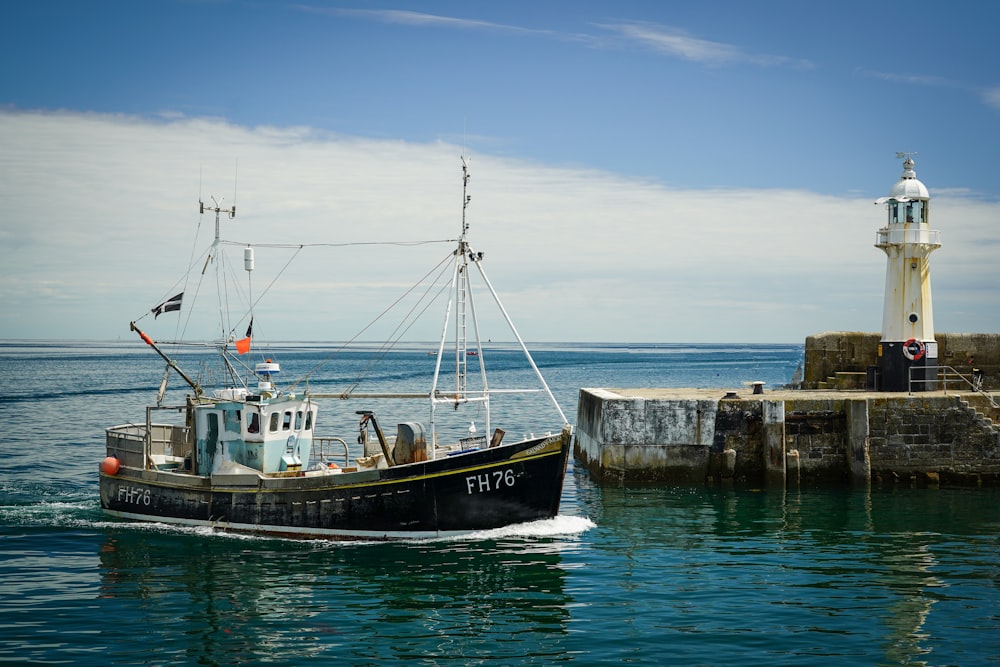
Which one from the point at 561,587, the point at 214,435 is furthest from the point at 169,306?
the point at 561,587

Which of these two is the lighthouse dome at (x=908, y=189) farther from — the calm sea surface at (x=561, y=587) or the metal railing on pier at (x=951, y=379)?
the calm sea surface at (x=561, y=587)

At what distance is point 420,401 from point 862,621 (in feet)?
156

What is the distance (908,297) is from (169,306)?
23.7 metres

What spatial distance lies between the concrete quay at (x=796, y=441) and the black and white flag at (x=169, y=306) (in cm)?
1293

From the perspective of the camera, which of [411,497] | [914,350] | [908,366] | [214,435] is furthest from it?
[908,366]

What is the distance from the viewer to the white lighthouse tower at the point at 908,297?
1238 inches

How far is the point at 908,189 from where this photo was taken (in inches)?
1271

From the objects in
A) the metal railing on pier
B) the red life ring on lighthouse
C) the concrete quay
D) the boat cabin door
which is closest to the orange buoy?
the boat cabin door

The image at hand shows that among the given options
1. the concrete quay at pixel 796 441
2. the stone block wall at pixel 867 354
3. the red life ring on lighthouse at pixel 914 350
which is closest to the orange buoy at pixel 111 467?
the concrete quay at pixel 796 441

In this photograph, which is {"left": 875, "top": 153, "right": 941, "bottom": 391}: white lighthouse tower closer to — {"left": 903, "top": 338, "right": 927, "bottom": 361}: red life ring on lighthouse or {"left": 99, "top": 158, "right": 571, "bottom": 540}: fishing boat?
{"left": 903, "top": 338, "right": 927, "bottom": 361}: red life ring on lighthouse

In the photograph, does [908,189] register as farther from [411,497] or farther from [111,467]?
[111,467]

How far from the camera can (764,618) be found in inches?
650

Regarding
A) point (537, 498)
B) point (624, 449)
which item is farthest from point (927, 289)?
point (537, 498)

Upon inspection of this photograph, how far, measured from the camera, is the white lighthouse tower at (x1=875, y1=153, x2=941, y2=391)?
103 ft
